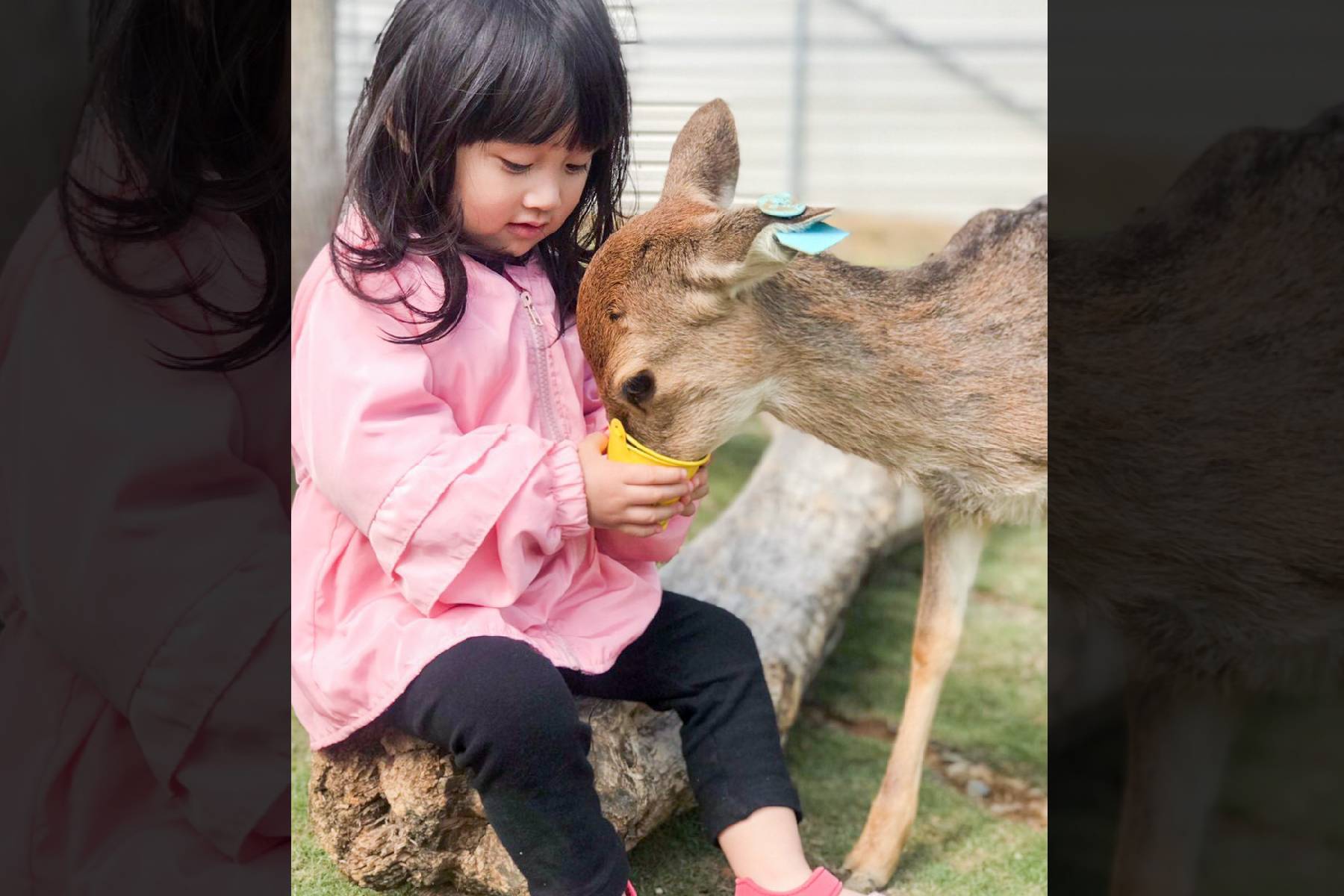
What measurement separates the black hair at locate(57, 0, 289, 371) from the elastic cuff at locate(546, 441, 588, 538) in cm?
57

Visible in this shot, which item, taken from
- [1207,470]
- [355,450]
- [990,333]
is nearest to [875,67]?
[990,333]

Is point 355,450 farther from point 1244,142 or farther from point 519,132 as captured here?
point 1244,142

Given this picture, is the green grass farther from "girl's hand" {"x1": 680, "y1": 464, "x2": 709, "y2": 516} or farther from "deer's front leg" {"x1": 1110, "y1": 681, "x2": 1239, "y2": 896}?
"girl's hand" {"x1": 680, "y1": 464, "x2": 709, "y2": 516}

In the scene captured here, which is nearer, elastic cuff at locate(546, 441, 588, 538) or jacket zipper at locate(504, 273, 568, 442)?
elastic cuff at locate(546, 441, 588, 538)

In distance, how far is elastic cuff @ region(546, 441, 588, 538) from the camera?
6.83 feet

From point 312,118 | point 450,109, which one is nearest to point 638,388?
point 450,109

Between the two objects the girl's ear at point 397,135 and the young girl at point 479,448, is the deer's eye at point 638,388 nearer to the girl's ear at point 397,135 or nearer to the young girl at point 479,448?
the young girl at point 479,448

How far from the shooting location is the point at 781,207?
2.01m

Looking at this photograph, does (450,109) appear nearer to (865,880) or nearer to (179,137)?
(179,137)

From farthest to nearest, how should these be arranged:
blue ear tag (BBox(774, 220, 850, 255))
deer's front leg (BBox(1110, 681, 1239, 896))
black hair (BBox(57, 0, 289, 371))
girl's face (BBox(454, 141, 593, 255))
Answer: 1. deer's front leg (BBox(1110, 681, 1239, 896))
2. black hair (BBox(57, 0, 289, 371))
3. girl's face (BBox(454, 141, 593, 255))
4. blue ear tag (BBox(774, 220, 850, 255))

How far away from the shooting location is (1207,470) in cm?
240

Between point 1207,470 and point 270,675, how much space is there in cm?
172

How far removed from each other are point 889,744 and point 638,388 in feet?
4.50

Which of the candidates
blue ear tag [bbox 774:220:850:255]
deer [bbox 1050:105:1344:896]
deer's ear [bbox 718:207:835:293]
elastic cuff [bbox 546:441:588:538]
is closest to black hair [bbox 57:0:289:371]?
elastic cuff [bbox 546:441:588:538]
